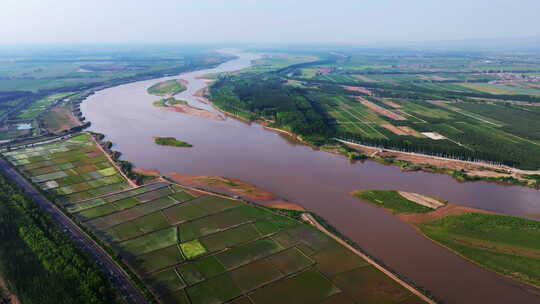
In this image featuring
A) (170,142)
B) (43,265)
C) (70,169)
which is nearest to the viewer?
(43,265)

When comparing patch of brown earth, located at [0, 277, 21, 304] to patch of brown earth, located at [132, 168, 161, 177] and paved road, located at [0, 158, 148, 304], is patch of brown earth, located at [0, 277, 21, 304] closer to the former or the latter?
paved road, located at [0, 158, 148, 304]

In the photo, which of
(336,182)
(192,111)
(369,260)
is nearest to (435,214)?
(369,260)

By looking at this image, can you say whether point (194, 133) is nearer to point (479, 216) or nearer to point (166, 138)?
point (166, 138)

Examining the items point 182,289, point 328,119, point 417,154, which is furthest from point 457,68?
point 182,289

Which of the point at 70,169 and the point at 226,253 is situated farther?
the point at 70,169

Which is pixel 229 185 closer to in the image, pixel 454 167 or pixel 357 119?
pixel 454 167

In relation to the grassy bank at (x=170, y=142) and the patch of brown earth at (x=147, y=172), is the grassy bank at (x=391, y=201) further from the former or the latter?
the grassy bank at (x=170, y=142)
